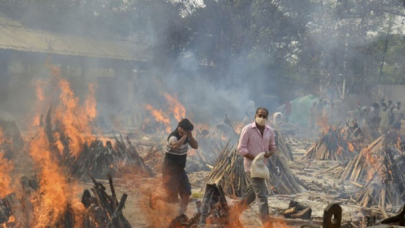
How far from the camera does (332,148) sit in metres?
14.7

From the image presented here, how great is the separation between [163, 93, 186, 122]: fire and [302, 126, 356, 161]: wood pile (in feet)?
24.8

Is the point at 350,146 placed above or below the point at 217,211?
above

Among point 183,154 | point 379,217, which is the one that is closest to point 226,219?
point 183,154

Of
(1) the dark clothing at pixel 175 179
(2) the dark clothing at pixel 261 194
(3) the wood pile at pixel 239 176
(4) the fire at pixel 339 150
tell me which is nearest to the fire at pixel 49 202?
(1) the dark clothing at pixel 175 179

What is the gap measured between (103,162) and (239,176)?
371cm

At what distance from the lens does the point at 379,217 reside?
777cm

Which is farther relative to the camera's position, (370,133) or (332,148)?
(370,133)

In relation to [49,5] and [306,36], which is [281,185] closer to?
[306,36]

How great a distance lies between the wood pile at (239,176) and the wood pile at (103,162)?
95.7 inches

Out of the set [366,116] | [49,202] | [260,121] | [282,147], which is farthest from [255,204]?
[366,116]

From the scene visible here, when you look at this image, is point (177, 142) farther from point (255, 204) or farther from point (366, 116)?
point (366, 116)

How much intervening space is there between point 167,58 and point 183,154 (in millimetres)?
20588

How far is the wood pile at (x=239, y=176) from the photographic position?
30.5ft

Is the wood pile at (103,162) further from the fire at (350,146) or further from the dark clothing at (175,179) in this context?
the fire at (350,146)
